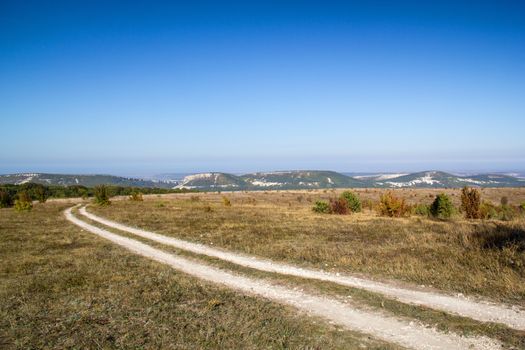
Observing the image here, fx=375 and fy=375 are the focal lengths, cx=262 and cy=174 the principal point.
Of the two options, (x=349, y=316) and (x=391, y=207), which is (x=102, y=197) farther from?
(x=349, y=316)

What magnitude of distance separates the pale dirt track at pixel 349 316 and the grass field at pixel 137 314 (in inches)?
21.7

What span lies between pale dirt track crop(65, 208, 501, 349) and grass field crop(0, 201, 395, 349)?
0.55m

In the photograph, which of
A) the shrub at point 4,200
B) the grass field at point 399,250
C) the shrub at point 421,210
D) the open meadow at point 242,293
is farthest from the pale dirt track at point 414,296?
the shrub at point 4,200

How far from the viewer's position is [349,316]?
1012cm

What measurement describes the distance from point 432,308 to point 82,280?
12143mm

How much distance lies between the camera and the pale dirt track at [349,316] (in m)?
8.29

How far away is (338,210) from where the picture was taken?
4275 centimetres

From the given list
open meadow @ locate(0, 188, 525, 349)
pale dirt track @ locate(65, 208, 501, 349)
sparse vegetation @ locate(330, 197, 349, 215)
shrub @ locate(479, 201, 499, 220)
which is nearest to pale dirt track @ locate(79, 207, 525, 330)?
open meadow @ locate(0, 188, 525, 349)

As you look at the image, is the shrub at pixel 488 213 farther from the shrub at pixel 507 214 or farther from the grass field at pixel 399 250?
the grass field at pixel 399 250

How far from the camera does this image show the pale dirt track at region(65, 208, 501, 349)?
829 cm

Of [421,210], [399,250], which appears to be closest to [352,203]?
[421,210]

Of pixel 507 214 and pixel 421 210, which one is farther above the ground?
pixel 507 214

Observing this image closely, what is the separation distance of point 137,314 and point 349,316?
577cm

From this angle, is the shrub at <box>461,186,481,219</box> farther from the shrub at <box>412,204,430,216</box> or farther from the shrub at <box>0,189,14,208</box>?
the shrub at <box>0,189,14,208</box>
